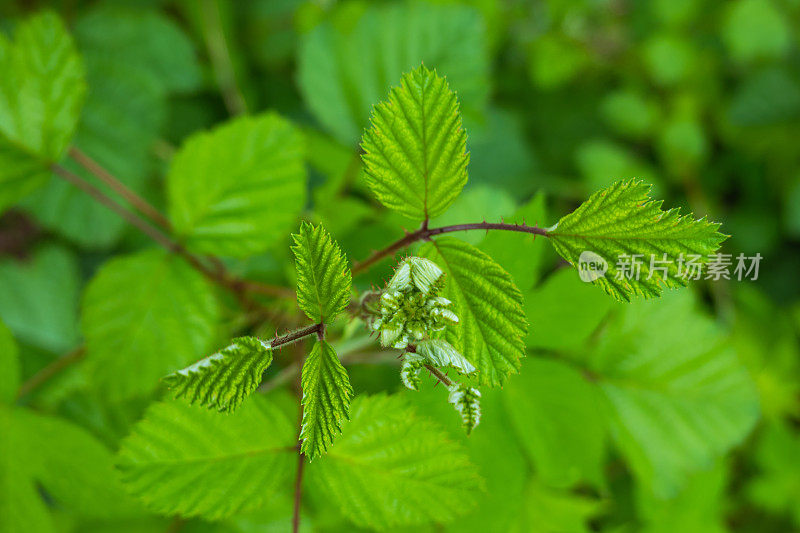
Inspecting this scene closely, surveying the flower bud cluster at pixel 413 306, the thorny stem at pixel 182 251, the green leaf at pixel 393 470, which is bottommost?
the green leaf at pixel 393 470

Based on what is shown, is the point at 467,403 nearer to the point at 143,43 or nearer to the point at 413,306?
the point at 413,306

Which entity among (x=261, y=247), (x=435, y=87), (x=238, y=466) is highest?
(x=435, y=87)

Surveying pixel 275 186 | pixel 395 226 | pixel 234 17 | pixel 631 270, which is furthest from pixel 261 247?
pixel 234 17

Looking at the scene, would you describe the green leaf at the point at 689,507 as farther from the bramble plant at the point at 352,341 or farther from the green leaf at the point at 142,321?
the green leaf at the point at 142,321

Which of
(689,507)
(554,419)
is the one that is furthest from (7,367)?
(689,507)

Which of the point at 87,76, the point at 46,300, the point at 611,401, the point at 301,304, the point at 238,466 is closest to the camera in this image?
the point at 301,304

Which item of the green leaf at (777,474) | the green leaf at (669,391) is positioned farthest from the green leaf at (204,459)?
the green leaf at (777,474)

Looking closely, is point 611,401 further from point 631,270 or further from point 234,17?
point 234,17
